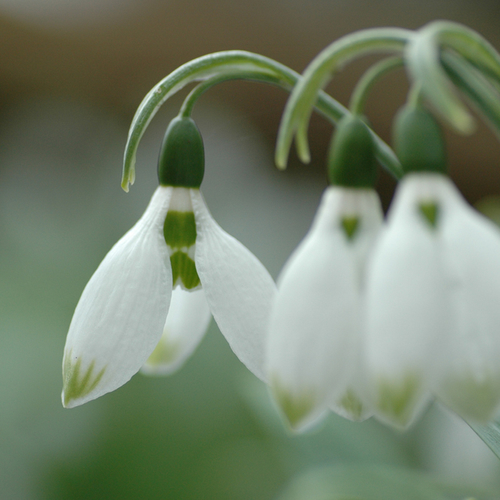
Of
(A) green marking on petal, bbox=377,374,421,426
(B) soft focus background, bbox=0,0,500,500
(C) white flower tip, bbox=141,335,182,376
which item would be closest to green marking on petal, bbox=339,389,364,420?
(A) green marking on petal, bbox=377,374,421,426

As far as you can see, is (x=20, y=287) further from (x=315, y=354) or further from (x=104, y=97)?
(x=315, y=354)

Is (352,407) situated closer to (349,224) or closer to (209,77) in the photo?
(349,224)

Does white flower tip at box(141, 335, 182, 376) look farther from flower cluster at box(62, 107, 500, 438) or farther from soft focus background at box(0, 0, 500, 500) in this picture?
soft focus background at box(0, 0, 500, 500)

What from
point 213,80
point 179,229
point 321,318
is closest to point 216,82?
point 213,80

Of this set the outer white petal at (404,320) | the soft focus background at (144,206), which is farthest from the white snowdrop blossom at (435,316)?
the soft focus background at (144,206)

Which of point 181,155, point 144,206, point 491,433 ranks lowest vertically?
point 144,206

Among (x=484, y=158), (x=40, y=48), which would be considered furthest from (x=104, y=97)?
(x=484, y=158)

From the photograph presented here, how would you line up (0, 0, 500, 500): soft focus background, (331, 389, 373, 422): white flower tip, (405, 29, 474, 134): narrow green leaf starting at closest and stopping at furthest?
(405, 29, 474, 134): narrow green leaf → (331, 389, 373, 422): white flower tip → (0, 0, 500, 500): soft focus background
